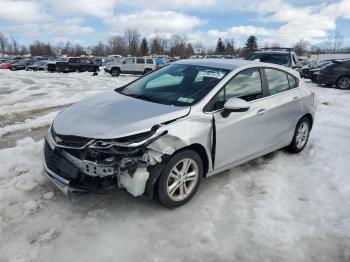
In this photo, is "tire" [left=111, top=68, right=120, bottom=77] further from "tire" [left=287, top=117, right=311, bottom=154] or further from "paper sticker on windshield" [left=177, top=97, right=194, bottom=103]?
"paper sticker on windshield" [left=177, top=97, right=194, bottom=103]

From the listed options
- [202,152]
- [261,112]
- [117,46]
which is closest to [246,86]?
[261,112]

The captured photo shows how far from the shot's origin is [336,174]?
204 inches

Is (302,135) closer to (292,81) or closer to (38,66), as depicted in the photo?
(292,81)

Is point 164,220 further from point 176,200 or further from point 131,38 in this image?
point 131,38

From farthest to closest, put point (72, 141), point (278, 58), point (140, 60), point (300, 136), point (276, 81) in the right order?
point (140, 60), point (278, 58), point (300, 136), point (276, 81), point (72, 141)

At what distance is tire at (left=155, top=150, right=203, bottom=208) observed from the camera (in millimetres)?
3787

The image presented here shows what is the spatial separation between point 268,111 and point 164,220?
224 centimetres

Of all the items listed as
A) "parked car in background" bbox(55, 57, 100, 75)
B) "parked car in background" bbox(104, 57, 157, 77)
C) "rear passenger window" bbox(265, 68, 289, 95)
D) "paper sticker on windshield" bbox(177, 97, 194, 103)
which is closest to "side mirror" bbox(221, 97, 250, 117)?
"paper sticker on windshield" bbox(177, 97, 194, 103)

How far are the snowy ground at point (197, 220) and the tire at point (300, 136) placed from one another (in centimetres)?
55

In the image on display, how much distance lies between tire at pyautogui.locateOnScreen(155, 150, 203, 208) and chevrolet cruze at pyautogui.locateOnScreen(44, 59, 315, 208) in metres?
0.01

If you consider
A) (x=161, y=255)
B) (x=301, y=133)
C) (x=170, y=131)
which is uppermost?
(x=170, y=131)

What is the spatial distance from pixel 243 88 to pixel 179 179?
163cm

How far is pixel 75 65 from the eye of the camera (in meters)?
33.7

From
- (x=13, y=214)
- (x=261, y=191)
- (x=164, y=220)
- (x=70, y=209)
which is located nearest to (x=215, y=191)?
(x=261, y=191)
